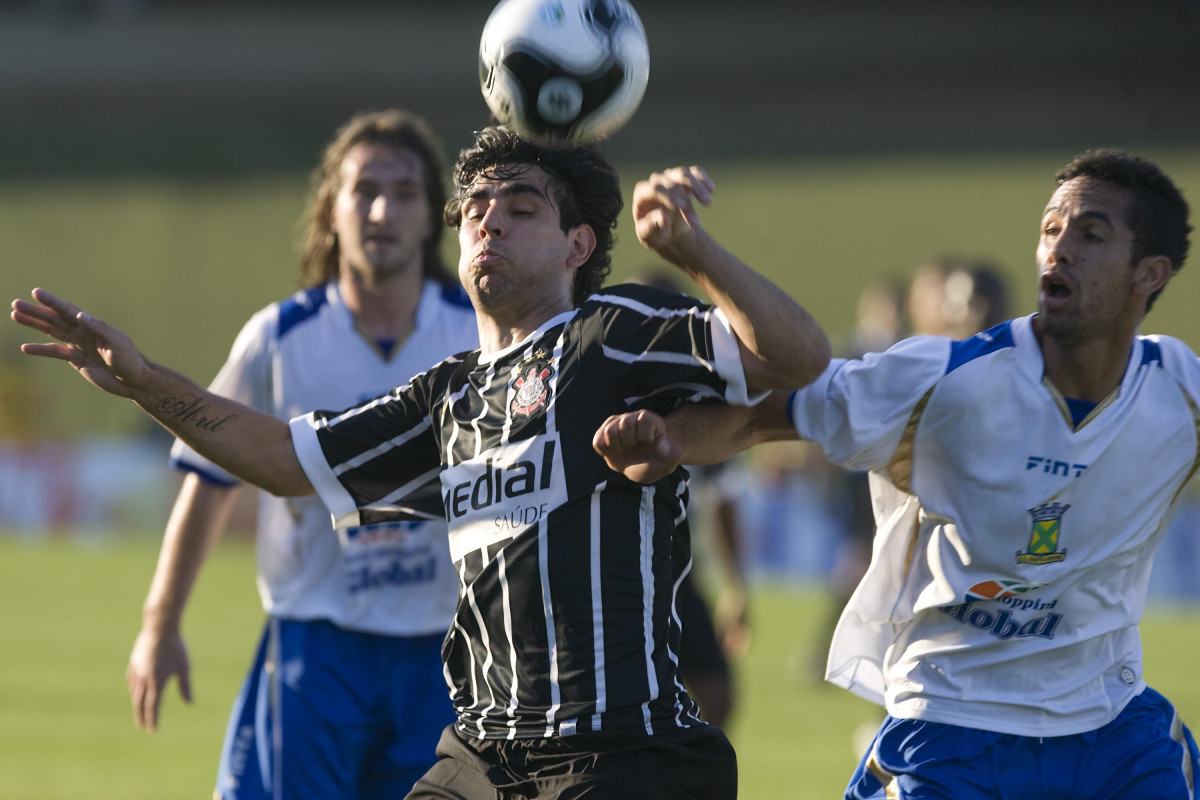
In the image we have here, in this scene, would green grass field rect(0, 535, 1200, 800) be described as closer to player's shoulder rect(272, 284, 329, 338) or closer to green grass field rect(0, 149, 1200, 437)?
player's shoulder rect(272, 284, 329, 338)

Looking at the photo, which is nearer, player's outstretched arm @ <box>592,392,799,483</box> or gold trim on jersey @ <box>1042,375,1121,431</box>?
player's outstretched arm @ <box>592,392,799,483</box>

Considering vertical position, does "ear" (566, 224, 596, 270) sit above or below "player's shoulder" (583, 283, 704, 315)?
above

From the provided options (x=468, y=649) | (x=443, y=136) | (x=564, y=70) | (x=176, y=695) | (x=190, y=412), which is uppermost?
(x=443, y=136)

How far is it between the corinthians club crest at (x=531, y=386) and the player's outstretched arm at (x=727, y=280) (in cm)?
48

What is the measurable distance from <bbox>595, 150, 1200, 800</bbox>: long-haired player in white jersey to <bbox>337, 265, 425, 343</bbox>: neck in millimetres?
1789

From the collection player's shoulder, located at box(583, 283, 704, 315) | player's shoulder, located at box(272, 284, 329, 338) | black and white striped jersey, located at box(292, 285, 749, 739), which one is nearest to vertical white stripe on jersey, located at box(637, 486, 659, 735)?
black and white striped jersey, located at box(292, 285, 749, 739)

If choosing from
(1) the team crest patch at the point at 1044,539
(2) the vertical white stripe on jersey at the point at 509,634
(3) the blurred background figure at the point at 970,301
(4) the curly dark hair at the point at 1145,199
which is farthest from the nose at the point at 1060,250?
(3) the blurred background figure at the point at 970,301

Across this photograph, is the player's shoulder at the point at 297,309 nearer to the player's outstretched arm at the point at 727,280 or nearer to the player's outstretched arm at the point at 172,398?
the player's outstretched arm at the point at 172,398

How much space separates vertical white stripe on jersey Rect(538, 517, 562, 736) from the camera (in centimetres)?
332

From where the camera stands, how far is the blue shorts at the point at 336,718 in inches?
184

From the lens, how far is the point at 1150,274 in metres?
3.71

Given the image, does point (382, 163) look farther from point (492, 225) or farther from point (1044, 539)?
point (1044, 539)

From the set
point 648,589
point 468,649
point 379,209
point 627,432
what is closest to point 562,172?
point 627,432

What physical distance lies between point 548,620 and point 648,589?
0.72 feet
